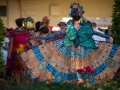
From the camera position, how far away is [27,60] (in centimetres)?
1000

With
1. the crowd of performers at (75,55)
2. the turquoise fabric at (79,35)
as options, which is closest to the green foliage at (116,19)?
the crowd of performers at (75,55)

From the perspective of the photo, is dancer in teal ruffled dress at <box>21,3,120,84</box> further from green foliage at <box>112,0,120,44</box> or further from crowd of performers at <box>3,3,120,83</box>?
green foliage at <box>112,0,120,44</box>

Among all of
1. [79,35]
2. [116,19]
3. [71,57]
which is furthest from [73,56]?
[116,19]

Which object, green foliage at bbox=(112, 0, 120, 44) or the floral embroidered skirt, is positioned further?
green foliage at bbox=(112, 0, 120, 44)

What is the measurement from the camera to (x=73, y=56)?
32.3 ft

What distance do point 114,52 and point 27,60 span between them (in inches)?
68.3

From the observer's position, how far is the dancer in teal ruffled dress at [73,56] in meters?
9.84

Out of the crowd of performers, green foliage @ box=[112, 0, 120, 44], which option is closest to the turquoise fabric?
the crowd of performers

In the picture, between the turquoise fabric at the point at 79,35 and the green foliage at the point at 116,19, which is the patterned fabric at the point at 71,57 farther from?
the green foliage at the point at 116,19

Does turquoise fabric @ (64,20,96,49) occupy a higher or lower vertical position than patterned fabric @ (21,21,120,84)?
higher

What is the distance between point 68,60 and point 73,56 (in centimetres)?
13

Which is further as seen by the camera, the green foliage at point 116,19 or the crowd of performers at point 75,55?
the green foliage at point 116,19

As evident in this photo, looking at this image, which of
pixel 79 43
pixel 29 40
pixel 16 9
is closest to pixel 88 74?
pixel 79 43

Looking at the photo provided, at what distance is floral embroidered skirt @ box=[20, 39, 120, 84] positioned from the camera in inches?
387
